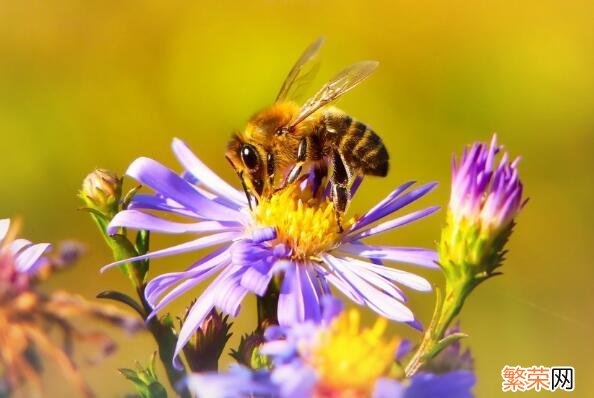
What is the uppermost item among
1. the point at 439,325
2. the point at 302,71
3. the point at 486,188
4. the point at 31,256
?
the point at 302,71

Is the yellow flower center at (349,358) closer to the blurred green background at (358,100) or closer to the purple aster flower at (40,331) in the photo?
the purple aster flower at (40,331)

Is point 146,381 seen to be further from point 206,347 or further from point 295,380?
point 295,380

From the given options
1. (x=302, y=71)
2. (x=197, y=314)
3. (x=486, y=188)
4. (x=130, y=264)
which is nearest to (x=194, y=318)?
(x=197, y=314)

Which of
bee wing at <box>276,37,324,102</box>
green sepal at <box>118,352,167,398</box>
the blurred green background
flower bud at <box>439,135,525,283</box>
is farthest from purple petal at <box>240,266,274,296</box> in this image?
the blurred green background

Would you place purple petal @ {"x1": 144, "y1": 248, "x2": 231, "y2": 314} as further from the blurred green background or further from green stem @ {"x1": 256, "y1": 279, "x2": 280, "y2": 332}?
the blurred green background

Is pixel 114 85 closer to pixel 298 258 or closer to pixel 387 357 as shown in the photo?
pixel 298 258

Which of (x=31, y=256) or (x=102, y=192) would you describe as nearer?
(x=31, y=256)
